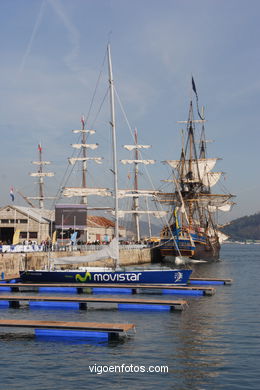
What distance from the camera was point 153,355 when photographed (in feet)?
66.2

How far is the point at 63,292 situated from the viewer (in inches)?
1570

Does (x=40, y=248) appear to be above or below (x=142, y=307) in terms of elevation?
above

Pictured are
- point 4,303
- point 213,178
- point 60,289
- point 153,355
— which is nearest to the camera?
point 153,355

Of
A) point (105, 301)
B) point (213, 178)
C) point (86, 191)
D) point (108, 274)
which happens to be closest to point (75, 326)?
point (105, 301)

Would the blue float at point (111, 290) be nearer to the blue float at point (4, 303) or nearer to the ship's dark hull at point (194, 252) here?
the blue float at point (4, 303)

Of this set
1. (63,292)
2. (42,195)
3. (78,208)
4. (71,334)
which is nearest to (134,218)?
(42,195)

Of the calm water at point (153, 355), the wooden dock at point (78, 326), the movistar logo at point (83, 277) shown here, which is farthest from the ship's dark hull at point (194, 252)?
the wooden dock at point (78, 326)

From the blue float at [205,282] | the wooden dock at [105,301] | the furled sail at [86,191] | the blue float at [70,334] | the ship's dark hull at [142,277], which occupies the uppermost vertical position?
the furled sail at [86,191]

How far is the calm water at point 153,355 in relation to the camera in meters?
17.1

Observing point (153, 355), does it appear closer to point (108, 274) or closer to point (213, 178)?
point (108, 274)

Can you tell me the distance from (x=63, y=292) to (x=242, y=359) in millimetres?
22434

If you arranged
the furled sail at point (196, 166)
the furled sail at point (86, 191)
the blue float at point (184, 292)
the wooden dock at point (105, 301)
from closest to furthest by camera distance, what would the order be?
the wooden dock at point (105, 301) → the blue float at point (184, 292) → the furled sail at point (86, 191) → the furled sail at point (196, 166)

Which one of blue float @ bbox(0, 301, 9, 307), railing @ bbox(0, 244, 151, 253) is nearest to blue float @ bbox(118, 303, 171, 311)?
blue float @ bbox(0, 301, 9, 307)

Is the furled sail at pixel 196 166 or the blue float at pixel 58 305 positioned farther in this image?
the furled sail at pixel 196 166
